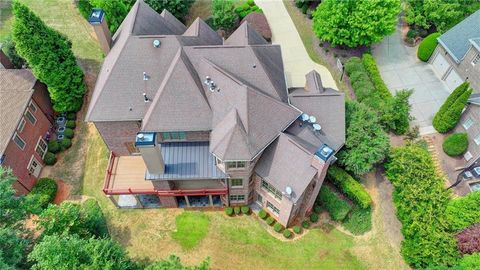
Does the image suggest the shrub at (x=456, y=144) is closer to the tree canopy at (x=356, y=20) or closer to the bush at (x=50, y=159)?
the tree canopy at (x=356, y=20)

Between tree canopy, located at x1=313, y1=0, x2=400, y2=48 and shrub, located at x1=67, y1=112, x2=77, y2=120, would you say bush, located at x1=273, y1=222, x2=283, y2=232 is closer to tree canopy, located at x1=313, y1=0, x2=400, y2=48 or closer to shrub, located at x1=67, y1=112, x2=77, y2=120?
tree canopy, located at x1=313, y1=0, x2=400, y2=48

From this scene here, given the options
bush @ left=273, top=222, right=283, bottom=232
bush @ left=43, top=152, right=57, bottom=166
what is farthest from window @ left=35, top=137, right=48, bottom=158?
bush @ left=273, top=222, right=283, bottom=232

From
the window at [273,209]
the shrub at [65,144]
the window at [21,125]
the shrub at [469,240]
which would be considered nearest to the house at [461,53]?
the shrub at [469,240]

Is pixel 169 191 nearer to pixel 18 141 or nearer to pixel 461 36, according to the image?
pixel 18 141

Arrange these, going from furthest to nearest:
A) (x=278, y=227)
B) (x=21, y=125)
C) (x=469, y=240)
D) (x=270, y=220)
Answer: (x=21, y=125), (x=270, y=220), (x=278, y=227), (x=469, y=240)

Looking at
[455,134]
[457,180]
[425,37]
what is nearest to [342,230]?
[457,180]

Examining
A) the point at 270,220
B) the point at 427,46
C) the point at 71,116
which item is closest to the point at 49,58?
the point at 71,116

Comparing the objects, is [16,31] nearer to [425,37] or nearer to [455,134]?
[455,134]
